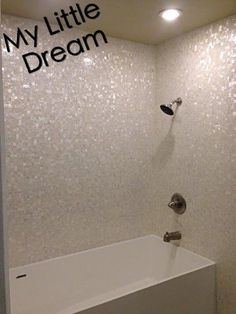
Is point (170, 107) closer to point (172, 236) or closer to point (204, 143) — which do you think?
point (204, 143)

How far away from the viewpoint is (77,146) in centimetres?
223

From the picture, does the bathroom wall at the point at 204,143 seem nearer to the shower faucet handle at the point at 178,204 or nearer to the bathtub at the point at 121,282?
the shower faucet handle at the point at 178,204

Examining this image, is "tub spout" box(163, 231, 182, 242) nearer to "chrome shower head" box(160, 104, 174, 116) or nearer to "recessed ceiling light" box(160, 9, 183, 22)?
"chrome shower head" box(160, 104, 174, 116)

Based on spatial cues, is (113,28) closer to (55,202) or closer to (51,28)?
(51,28)

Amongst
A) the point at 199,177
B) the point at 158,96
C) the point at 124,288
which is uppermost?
the point at 158,96

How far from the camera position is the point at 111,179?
2.41 m

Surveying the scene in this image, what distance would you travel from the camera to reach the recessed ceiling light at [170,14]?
6.05 feet

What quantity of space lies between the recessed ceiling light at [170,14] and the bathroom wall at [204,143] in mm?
307

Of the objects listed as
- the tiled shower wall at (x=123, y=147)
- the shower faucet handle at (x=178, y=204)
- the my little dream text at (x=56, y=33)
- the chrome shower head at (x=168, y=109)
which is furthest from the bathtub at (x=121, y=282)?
the my little dream text at (x=56, y=33)

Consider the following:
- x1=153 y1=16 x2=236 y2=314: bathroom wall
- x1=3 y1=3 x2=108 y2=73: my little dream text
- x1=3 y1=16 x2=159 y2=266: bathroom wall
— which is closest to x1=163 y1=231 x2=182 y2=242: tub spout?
x1=153 y1=16 x2=236 y2=314: bathroom wall

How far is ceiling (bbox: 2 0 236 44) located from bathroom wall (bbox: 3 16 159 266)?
0.16 metres

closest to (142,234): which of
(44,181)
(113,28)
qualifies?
(44,181)

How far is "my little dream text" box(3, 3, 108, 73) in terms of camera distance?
1.88 metres

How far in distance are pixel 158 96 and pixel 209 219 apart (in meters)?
1.13
